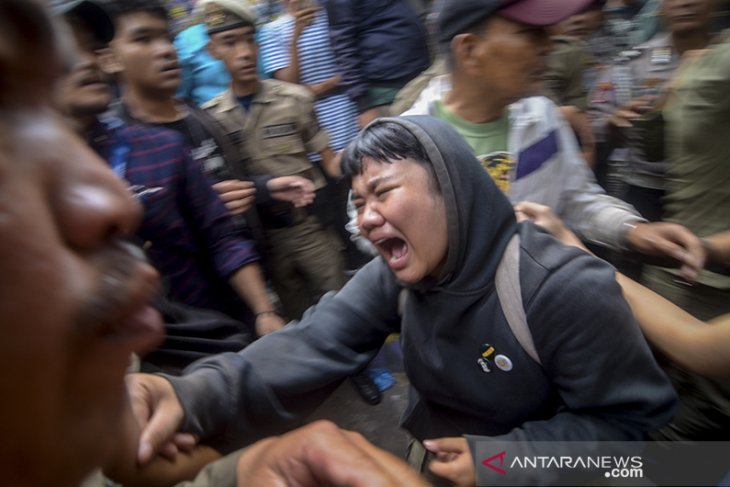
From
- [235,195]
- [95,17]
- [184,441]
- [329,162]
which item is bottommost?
[329,162]

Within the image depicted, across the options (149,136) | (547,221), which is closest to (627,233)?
(547,221)

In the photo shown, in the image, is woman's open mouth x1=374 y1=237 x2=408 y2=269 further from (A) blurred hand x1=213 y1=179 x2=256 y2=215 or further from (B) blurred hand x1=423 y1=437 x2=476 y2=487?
(A) blurred hand x1=213 y1=179 x2=256 y2=215

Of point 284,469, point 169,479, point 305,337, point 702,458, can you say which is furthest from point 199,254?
point 702,458

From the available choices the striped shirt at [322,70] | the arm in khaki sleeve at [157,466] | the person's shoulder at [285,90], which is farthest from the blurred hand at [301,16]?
the arm in khaki sleeve at [157,466]

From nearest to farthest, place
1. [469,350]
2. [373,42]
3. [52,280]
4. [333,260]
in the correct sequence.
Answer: [52,280]
[469,350]
[333,260]
[373,42]

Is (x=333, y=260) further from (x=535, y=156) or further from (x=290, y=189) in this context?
(x=535, y=156)

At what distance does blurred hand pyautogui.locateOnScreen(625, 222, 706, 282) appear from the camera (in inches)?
75.4

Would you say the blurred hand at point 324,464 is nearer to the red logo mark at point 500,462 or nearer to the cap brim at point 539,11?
the red logo mark at point 500,462

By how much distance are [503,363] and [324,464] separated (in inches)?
22.2

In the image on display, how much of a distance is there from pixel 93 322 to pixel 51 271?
0.06 metres

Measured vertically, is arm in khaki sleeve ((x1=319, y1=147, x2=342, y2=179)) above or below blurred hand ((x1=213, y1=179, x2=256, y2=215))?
below

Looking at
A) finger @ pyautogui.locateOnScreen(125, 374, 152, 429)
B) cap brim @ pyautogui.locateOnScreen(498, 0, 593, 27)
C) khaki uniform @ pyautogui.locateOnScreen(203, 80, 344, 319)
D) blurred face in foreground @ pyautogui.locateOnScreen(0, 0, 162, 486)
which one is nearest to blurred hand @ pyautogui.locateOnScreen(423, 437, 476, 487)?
finger @ pyautogui.locateOnScreen(125, 374, 152, 429)

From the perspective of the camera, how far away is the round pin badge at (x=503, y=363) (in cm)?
142

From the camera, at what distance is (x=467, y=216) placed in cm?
148
